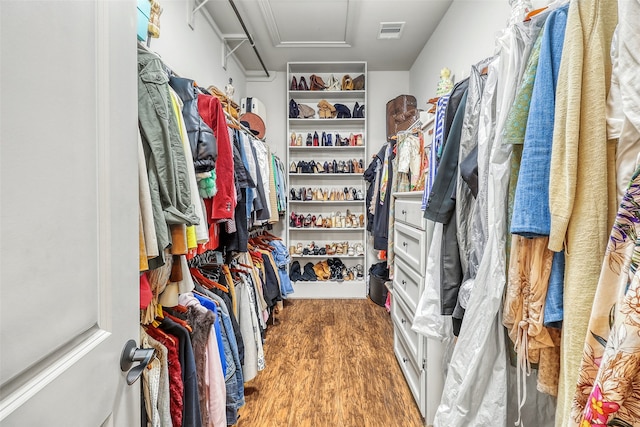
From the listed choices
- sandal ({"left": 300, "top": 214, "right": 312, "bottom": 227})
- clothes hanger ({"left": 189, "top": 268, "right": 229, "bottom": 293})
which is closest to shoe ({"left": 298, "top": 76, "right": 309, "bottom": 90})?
sandal ({"left": 300, "top": 214, "right": 312, "bottom": 227})

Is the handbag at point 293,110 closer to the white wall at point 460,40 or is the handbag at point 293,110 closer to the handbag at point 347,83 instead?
the handbag at point 347,83

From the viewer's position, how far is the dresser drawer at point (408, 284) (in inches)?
62.2

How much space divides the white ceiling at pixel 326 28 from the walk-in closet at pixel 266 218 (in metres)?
0.44

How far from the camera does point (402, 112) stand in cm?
333

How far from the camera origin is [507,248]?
0.88 meters

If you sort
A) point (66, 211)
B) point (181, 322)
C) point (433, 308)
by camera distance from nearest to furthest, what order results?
point (66, 211)
point (181, 322)
point (433, 308)

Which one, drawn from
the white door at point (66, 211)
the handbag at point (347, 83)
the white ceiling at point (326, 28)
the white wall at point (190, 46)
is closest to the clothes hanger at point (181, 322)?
the white door at point (66, 211)

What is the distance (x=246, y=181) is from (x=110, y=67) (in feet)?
3.60

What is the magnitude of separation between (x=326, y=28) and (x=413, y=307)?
2.60 metres

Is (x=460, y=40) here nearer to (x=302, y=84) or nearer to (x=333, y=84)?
(x=333, y=84)

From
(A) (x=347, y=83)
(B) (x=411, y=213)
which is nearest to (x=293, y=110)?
(A) (x=347, y=83)

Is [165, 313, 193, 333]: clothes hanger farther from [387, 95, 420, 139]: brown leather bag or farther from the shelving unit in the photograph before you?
[387, 95, 420, 139]: brown leather bag

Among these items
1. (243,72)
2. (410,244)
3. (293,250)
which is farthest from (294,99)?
(410,244)

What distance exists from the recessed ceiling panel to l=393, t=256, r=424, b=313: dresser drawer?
213 cm
